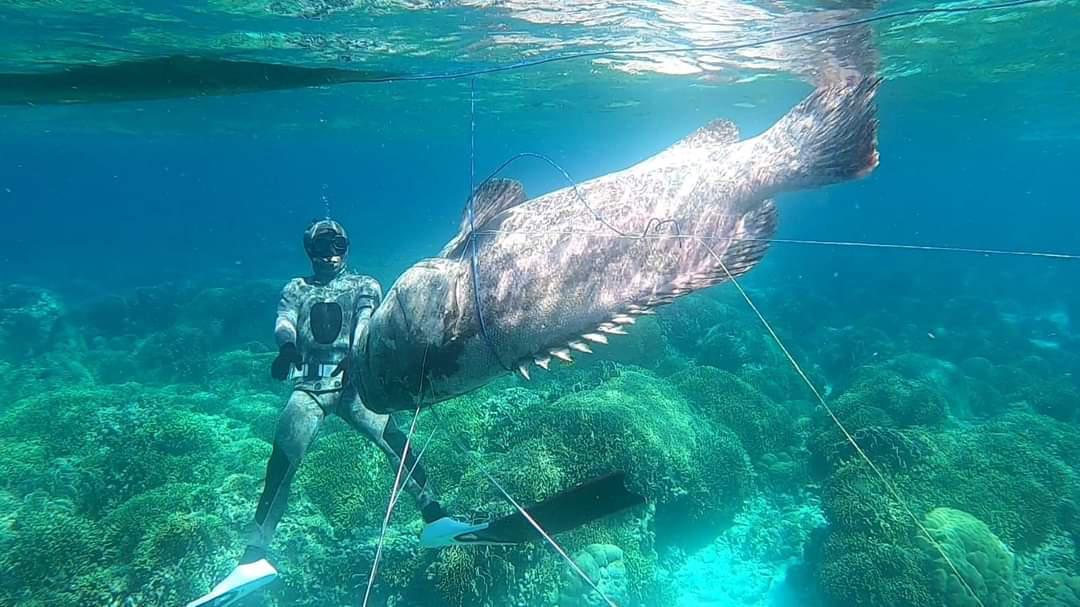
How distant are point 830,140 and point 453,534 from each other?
13.1 feet

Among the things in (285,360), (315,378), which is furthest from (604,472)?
(285,360)

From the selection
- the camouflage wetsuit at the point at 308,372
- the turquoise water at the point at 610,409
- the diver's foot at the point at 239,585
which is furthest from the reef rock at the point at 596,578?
the diver's foot at the point at 239,585

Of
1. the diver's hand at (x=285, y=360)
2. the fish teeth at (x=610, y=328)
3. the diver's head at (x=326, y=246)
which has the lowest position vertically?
the diver's hand at (x=285, y=360)

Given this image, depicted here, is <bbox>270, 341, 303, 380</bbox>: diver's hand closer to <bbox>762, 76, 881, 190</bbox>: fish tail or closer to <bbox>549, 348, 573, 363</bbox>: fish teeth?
<bbox>549, 348, 573, 363</bbox>: fish teeth

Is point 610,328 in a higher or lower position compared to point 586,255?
lower

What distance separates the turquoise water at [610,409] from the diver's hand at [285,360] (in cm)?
145

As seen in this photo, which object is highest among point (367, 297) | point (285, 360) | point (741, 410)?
point (367, 297)

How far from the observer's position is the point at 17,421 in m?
10.6

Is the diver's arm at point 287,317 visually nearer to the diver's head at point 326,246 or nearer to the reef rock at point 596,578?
the diver's head at point 326,246

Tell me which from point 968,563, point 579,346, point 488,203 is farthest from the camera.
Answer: point 968,563

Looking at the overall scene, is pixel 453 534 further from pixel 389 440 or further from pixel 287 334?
pixel 287 334

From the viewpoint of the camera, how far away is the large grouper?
7.52ft

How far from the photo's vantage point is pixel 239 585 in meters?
5.21

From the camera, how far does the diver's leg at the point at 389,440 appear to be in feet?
19.1
